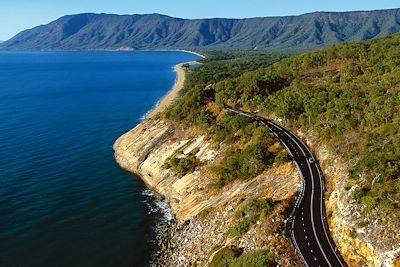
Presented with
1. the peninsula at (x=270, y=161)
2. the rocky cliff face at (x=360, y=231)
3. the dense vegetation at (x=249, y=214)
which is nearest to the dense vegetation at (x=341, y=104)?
the peninsula at (x=270, y=161)

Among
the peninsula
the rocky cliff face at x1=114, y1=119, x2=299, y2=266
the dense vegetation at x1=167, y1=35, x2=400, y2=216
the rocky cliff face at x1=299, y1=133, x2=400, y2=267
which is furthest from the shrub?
the rocky cliff face at x1=299, y1=133, x2=400, y2=267

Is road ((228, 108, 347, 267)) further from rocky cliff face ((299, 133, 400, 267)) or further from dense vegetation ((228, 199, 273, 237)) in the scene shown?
dense vegetation ((228, 199, 273, 237))

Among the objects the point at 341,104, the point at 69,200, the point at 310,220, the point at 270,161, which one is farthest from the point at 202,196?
the point at 341,104

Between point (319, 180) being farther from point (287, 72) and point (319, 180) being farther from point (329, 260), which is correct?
point (287, 72)

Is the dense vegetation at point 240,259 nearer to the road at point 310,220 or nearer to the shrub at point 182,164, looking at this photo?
the road at point 310,220

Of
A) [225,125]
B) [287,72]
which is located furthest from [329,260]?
[287,72]
